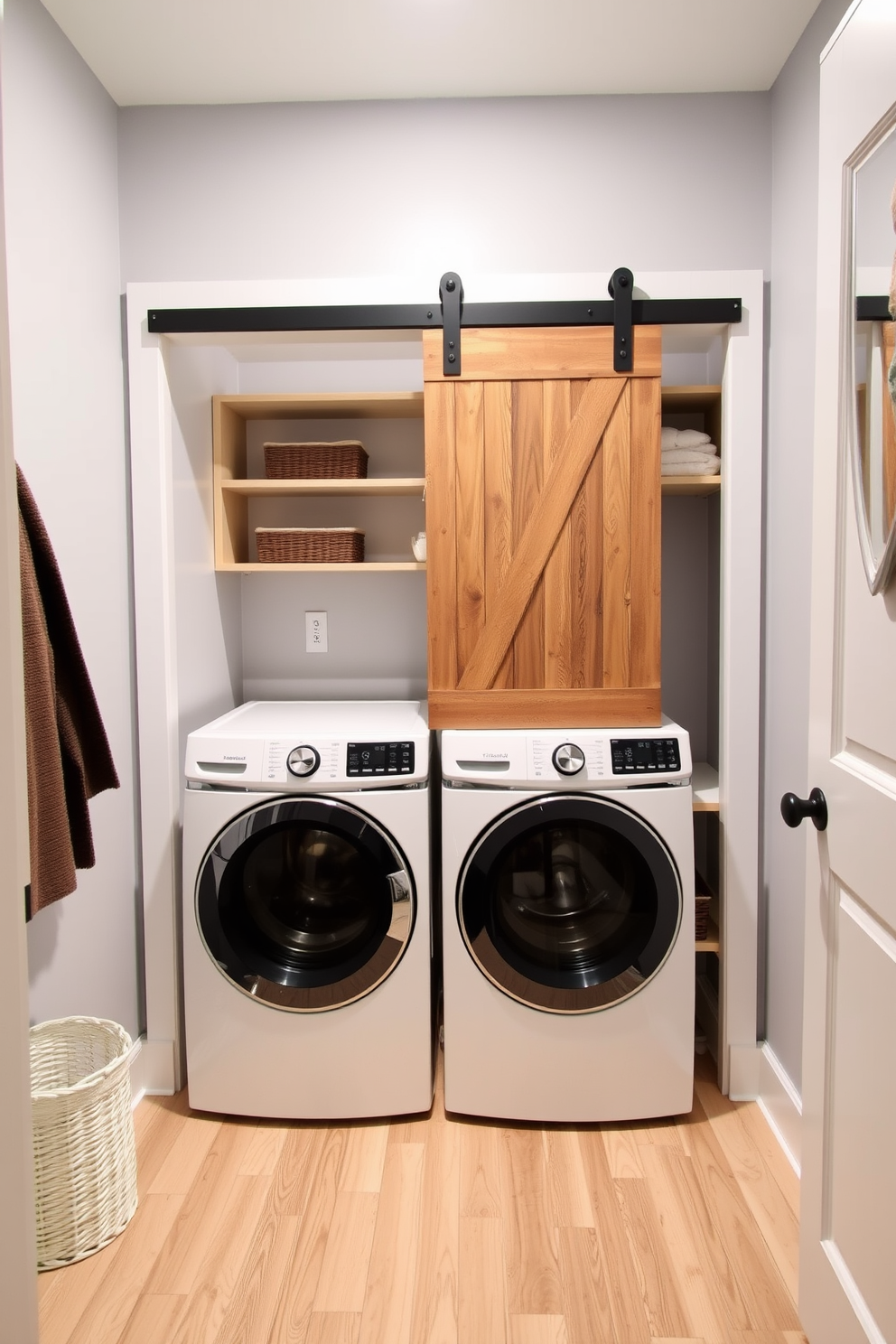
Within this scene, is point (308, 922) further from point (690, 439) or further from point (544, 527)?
point (690, 439)

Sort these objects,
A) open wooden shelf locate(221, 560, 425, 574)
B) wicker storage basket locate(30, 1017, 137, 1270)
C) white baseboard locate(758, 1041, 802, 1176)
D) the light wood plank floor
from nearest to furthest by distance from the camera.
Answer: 1. the light wood plank floor
2. wicker storage basket locate(30, 1017, 137, 1270)
3. white baseboard locate(758, 1041, 802, 1176)
4. open wooden shelf locate(221, 560, 425, 574)

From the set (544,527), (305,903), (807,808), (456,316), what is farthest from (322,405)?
(807,808)

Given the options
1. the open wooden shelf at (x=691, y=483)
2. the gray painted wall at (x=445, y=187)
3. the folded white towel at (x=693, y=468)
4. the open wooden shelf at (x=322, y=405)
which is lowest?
the open wooden shelf at (x=691, y=483)

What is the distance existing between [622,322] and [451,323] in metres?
0.41

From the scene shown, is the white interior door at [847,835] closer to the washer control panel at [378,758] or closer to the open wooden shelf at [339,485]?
the washer control panel at [378,758]

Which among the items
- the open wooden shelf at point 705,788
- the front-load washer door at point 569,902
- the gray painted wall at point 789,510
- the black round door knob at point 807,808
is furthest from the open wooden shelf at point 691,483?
the black round door knob at point 807,808

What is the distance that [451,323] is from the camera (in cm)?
202

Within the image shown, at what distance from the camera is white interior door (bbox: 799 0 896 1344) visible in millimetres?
1107

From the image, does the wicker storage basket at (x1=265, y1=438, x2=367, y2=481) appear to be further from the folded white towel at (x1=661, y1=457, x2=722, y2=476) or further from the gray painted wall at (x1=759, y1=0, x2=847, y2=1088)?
the gray painted wall at (x1=759, y1=0, x2=847, y2=1088)

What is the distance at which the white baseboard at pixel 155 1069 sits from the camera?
7.25 ft

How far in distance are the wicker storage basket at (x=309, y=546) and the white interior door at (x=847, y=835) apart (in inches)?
51.3

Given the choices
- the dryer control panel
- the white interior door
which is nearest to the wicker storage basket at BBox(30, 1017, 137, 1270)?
the dryer control panel

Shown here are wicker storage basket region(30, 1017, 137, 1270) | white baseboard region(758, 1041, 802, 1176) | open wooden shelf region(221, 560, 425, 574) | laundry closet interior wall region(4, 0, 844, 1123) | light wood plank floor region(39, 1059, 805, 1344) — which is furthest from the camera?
open wooden shelf region(221, 560, 425, 574)

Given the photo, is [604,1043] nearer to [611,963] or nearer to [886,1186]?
[611,963]
